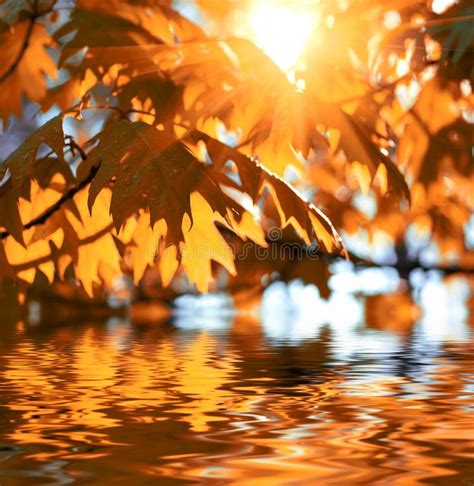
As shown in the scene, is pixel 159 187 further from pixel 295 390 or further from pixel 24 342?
pixel 24 342

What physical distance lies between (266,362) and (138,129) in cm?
94

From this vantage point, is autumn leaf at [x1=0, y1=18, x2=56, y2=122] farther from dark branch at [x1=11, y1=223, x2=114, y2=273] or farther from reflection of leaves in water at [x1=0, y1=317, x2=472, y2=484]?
reflection of leaves in water at [x1=0, y1=317, x2=472, y2=484]

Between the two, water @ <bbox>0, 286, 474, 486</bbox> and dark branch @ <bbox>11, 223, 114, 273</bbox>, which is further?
dark branch @ <bbox>11, 223, 114, 273</bbox>

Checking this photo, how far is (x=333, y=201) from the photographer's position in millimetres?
5852

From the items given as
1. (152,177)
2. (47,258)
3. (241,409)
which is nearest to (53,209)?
(47,258)

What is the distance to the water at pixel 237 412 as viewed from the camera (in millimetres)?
1688

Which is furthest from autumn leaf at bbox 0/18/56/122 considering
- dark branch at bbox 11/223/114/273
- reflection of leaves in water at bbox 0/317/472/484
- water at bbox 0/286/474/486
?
reflection of leaves in water at bbox 0/317/472/484

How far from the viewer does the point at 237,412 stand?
229cm

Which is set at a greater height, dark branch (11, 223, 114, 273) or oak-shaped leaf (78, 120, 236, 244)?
oak-shaped leaf (78, 120, 236, 244)

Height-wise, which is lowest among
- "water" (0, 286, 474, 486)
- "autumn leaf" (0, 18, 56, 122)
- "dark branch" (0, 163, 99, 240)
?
"water" (0, 286, 474, 486)

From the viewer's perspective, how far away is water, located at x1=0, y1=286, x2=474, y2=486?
66.4 inches

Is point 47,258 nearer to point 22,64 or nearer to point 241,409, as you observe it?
point 22,64

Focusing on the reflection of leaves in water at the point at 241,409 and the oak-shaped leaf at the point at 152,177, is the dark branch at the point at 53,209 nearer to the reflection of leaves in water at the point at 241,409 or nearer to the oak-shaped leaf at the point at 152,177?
the reflection of leaves in water at the point at 241,409

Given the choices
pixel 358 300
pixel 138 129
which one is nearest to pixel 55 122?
pixel 138 129
